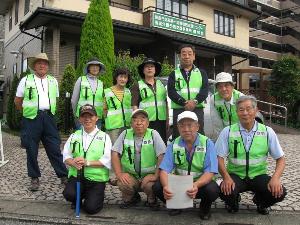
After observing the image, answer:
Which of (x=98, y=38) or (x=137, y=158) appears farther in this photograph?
(x=98, y=38)

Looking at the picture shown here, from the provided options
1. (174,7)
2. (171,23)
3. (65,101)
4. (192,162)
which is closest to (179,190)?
(192,162)

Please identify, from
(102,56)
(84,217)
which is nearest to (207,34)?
(102,56)

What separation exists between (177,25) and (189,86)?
13.8 meters

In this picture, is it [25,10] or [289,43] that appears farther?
[289,43]

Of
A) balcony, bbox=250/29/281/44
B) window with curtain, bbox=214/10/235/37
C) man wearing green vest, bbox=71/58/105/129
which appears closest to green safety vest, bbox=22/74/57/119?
man wearing green vest, bbox=71/58/105/129

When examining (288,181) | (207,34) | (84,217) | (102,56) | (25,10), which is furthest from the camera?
(207,34)

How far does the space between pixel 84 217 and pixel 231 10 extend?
2232 cm

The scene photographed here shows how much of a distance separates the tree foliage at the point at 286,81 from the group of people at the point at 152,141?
14.7 meters

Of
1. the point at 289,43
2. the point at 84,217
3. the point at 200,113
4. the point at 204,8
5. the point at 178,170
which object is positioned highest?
the point at 289,43

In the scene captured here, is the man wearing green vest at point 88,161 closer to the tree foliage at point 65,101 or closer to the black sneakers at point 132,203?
the black sneakers at point 132,203

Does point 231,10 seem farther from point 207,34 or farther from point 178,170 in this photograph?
point 178,170

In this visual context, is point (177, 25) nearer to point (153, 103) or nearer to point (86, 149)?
point (153, 103)

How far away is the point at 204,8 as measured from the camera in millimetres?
22609

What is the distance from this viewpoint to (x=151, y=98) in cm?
546
